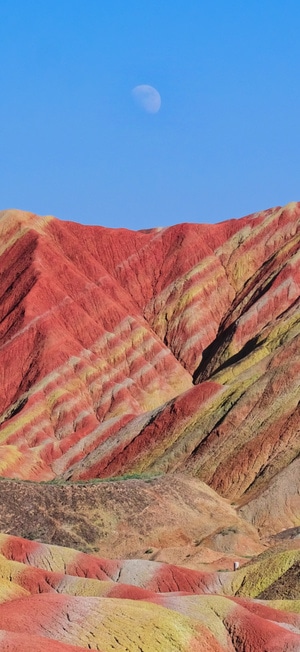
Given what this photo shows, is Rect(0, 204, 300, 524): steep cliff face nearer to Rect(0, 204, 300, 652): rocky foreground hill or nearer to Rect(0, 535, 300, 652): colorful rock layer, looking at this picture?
Rect(0, 204, 300, 652): rocky foreground hill

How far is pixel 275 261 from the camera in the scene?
130 meters

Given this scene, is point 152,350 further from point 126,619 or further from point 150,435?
point 126,619

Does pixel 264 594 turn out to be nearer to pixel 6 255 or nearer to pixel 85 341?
pixel 85 341

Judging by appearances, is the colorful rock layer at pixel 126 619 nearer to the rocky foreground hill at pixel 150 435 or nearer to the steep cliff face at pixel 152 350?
the rocky foreground hill at pixel 150 435

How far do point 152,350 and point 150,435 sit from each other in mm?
33538

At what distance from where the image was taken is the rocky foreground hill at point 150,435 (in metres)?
28.1

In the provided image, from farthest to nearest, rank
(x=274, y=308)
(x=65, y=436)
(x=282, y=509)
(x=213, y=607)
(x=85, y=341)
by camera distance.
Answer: (x=85, y=341)
(x=274, y=308)
(x=65, y=436)
(x=282, y=509)
(x=213, y=607)

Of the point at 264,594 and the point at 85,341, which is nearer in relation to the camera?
the point at 264,594

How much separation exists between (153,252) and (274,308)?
30.5 m

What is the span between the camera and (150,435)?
311 ft

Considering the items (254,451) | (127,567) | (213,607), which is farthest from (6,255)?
(213,607)

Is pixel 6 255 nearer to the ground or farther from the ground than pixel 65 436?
farther from the ground

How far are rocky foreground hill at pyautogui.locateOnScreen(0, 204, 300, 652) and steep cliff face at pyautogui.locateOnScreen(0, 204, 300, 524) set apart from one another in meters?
0.23

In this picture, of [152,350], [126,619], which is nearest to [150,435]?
[152,350]
